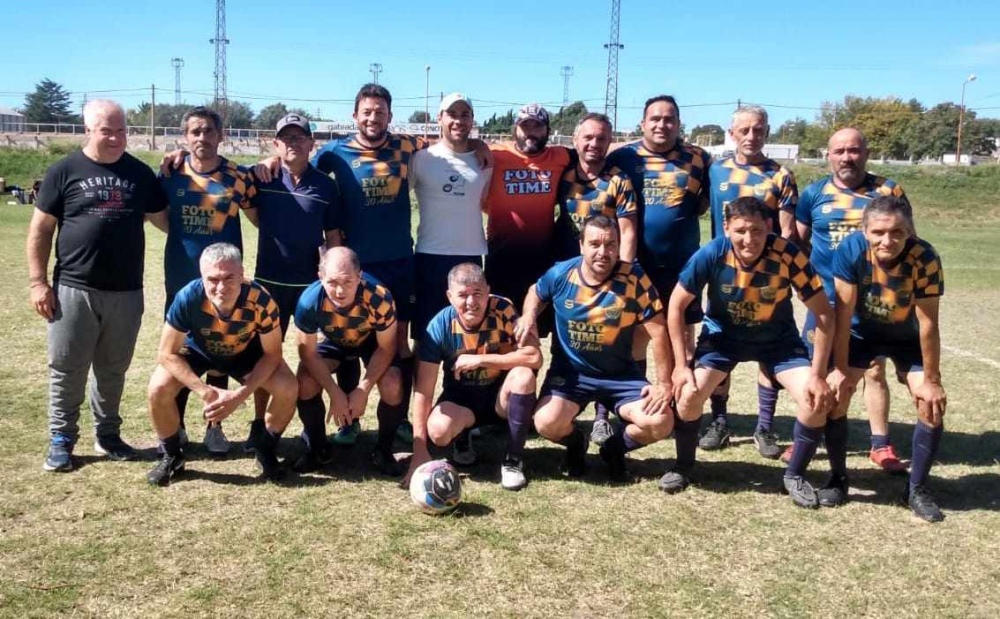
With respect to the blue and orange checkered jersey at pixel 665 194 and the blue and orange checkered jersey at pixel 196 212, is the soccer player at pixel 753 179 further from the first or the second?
the blue and orange checkered jersey at pixel 196 212

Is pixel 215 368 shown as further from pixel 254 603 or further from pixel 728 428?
pixel 728 428

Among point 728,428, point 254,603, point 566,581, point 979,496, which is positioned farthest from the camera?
point 728,428

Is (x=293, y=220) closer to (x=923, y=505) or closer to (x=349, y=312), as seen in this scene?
(x=349, y=312)

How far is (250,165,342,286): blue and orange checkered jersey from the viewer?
16.0ft

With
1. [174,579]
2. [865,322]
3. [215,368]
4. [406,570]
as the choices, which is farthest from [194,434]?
[865,322]

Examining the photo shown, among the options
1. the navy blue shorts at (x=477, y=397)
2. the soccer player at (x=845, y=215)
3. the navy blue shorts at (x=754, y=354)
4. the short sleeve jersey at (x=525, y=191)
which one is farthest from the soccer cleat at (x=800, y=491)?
the short sleeve jersey at (x=525, y=191)

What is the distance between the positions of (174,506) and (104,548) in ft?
1.63

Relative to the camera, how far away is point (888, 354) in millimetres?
4477

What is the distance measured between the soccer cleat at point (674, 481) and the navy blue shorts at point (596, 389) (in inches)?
18.3

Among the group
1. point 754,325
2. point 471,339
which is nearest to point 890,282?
point 754,325

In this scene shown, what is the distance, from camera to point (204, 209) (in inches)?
185

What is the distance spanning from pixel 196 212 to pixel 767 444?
3.85 meters

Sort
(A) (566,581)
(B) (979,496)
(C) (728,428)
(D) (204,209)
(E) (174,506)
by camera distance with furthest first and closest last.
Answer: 1. (C) (728,428)
2. (D) (204,209)
3. (B) (979,496)
4. (E) (174,506)
5. (A) (566,581)

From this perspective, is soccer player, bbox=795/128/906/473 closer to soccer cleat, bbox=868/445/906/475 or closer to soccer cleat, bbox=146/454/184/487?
soccer cleat, bbox=868/445/906/475
